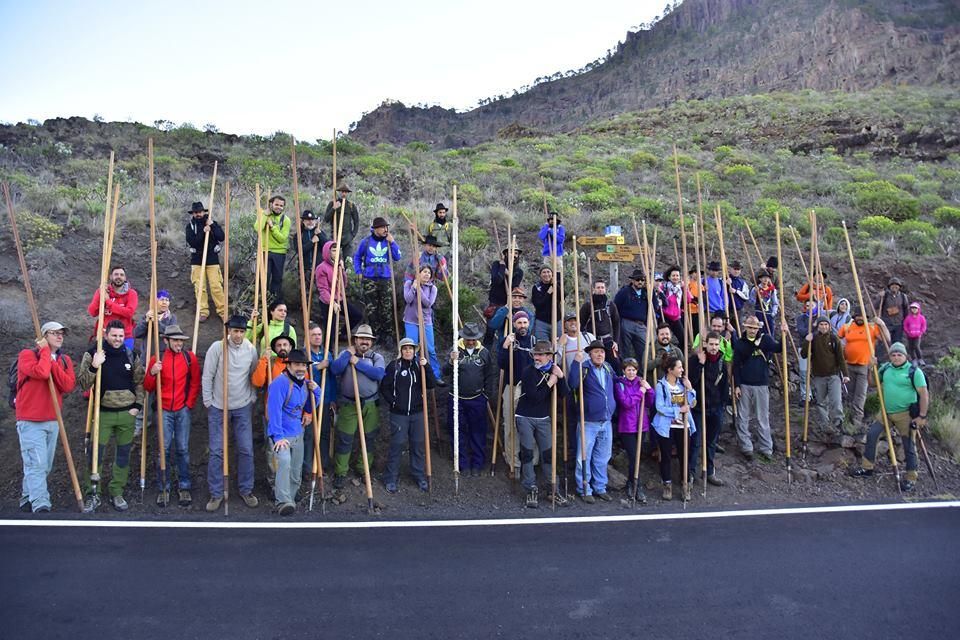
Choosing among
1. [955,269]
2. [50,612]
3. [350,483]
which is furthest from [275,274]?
[955,269]

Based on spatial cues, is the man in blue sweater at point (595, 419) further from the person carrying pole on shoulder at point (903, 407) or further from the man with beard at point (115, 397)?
the man with beard at point (115, 397)

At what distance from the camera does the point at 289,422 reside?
6.96 meters

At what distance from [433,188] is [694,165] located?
12.0m

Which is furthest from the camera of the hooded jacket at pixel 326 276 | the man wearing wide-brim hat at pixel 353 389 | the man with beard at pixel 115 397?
the hooded jacket at pixel 326 276

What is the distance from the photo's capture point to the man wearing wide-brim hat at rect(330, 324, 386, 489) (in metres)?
7.52

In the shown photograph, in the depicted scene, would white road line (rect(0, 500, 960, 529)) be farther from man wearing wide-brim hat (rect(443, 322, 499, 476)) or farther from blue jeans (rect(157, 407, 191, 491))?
man wearing wide-brim hat (rect(443, 322, 499, 476))

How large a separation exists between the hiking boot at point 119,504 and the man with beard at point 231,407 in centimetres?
82

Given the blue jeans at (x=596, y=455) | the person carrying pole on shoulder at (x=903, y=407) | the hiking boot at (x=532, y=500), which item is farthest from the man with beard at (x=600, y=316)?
the person carrying pole on shoulder at (x=903, y=407)

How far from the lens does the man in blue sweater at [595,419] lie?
7.64 meters

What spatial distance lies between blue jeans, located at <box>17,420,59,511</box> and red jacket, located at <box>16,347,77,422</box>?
9 cm

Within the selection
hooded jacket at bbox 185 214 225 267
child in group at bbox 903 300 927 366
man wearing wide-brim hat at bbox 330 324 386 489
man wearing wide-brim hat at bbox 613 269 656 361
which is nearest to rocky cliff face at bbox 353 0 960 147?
child in group at bbox 903 300 927 366

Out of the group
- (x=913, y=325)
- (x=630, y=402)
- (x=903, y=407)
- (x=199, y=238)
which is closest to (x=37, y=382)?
(x=199, y=238)

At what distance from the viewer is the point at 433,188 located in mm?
19906

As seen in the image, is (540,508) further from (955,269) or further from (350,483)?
(955,269)
